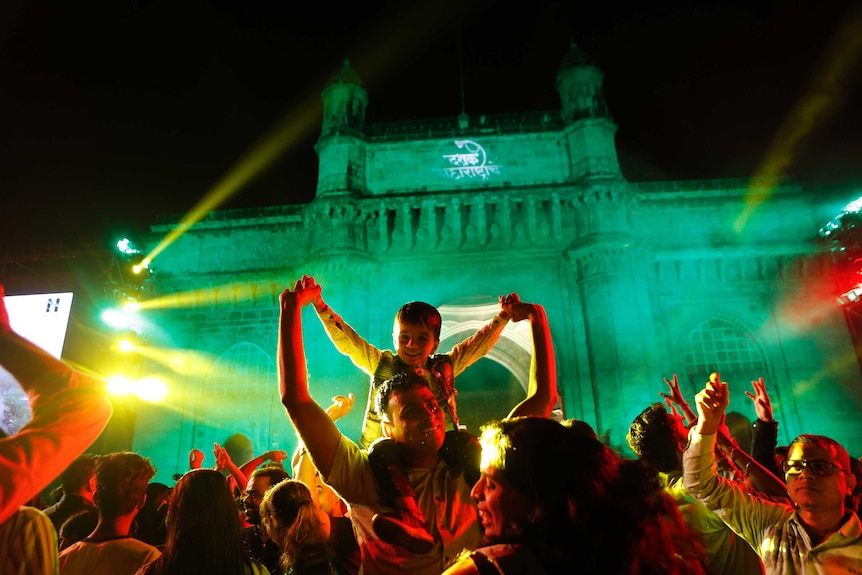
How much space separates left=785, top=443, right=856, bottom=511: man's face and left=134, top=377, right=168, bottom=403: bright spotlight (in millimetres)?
17488

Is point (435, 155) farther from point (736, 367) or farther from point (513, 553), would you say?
point (513, 553)

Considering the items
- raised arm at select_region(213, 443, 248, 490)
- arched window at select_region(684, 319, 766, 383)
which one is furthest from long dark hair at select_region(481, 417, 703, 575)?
arched window at select_region(684, 319, 766, 383)

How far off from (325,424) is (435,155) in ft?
53.7

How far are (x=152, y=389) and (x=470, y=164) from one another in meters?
12.4

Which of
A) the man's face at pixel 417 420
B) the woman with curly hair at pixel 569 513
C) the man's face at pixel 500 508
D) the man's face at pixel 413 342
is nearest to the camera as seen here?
the woman with curly hair at pixel 569 513

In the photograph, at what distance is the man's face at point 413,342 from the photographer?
3.43 metres

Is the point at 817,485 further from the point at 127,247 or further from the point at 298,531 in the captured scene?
the point at 127,247

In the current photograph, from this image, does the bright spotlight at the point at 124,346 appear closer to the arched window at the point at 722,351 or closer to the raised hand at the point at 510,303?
the raised hand at the point at 510,303

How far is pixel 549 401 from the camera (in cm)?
301

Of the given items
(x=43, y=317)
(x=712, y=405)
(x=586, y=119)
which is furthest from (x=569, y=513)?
(x=43, y=317)

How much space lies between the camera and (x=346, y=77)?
62.5 feet

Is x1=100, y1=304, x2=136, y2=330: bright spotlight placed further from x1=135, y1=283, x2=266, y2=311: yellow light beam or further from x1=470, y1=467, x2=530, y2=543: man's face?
x1=470, y1=467, x2=530, y2=543: man's face

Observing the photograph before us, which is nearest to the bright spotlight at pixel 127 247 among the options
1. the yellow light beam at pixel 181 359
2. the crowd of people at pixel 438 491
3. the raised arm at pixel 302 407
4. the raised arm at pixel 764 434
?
the yellow light beam at pixel 181 359

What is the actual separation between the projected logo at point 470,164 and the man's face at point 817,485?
49.7 feet
